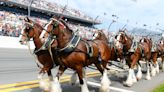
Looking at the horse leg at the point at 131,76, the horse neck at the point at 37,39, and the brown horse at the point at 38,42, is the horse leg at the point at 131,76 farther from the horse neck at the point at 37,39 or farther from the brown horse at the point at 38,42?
the horse neck at the point at 37,39

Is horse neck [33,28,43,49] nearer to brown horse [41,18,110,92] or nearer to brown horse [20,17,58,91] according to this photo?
brown horse [20,17,58,91]

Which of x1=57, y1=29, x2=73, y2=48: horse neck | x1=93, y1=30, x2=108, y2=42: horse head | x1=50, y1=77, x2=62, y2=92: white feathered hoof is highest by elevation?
x1=57, y1=29, x2=73, y2=48: horse neck

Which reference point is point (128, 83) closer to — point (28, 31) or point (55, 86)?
point (55, 86)

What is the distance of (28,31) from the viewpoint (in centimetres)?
844

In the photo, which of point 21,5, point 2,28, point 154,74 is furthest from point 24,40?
point 21,5

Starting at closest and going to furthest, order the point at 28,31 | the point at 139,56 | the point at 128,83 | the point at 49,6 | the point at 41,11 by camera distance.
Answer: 1. the point at 28,31
2. the point at 128,83
3. the point at 139,56
4. the point at 41,11
5. the point at 49,6

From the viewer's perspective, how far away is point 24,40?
8.27 meters

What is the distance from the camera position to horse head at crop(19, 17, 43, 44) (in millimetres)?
8292

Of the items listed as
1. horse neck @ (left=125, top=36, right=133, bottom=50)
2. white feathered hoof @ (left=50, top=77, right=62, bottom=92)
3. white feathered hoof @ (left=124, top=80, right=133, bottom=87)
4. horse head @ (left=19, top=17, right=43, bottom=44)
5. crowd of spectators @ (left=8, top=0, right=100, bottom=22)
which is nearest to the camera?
white feathered hoof @ (left=50, top=77, right=62, bottom=92)

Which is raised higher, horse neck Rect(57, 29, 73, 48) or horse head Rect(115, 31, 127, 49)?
horse neck Rect(57, 29, 73, 48)

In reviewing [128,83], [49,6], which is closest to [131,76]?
[128,83]

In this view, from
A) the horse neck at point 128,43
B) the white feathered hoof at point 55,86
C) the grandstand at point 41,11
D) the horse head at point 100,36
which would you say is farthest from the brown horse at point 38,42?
the grandstand at point 41,11

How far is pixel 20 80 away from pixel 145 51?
578cm

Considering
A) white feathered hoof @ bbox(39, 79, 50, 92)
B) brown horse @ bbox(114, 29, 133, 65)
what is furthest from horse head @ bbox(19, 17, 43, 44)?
brown horse @ bbox(114, 29, 133, 65)
